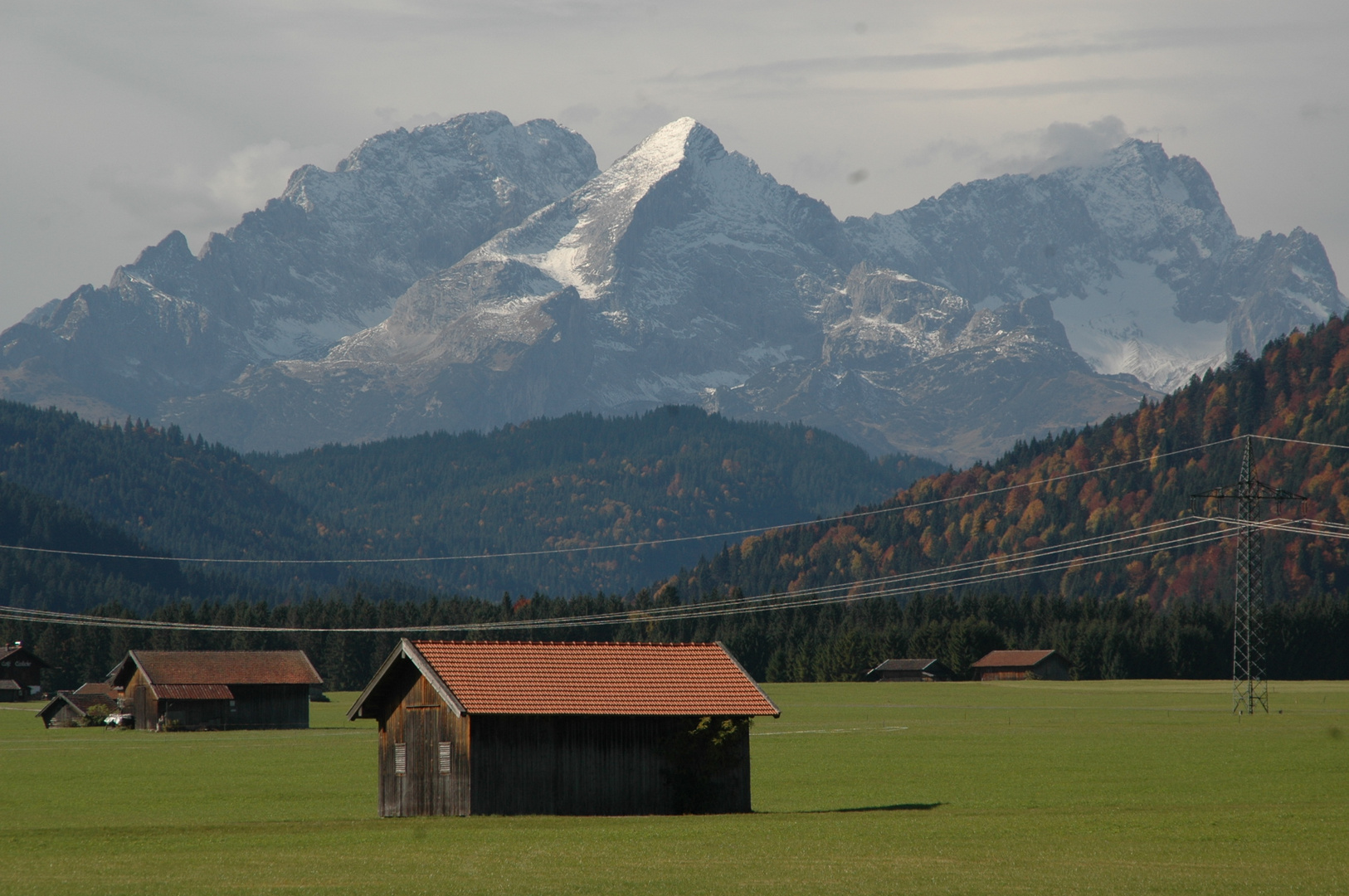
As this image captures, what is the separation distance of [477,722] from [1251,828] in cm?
2081

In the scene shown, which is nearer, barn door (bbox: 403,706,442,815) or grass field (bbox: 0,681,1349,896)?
grass field (bbox: 0,681,1349,896)

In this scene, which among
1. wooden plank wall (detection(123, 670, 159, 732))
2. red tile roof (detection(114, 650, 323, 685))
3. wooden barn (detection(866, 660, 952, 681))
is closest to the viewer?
red tile roof (detection(114, 650, 323, 685))

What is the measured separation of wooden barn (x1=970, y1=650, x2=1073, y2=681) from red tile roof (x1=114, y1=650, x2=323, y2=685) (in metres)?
92.6

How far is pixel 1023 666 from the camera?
18700 centimetres

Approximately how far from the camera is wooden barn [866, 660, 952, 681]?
191 metres

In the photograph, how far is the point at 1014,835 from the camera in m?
42.7

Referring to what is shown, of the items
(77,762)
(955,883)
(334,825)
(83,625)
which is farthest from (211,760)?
(83,625)

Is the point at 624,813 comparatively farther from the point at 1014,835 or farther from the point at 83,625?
the point at 83,625

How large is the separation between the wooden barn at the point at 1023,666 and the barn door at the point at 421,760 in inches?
5732

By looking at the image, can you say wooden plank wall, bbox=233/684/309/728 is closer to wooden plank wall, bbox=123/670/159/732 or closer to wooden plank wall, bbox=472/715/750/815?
wooden plank wall, bbox=123/670/159/732

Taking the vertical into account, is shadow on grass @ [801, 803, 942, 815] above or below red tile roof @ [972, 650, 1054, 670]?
above

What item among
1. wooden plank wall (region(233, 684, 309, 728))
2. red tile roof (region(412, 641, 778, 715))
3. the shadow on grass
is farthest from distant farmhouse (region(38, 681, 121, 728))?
the shadow on grass

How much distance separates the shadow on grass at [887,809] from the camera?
167ft

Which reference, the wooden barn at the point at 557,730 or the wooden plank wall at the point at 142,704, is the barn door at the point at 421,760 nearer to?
the wooden barn at the point at 557,730
